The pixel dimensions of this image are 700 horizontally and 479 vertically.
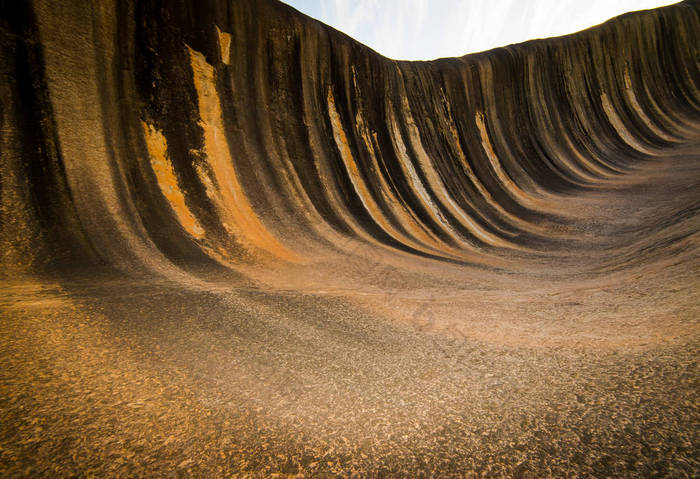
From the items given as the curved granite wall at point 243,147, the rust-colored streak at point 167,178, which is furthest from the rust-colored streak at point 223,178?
the rust-colored streak at point 167,178

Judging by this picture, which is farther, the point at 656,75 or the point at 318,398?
the point at 656,75

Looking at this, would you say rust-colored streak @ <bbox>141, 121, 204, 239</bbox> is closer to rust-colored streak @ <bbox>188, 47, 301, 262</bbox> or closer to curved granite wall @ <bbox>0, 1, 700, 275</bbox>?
curved granite wall @ <bbox>0, 1, 700, 275</bbox>

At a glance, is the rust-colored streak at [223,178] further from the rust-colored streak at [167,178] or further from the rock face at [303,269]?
the rust-colored streak at [167,178]

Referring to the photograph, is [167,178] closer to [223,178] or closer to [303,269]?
[223,178]

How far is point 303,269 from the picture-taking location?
2789 millimetres

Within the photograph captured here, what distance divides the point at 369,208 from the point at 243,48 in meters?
2.42

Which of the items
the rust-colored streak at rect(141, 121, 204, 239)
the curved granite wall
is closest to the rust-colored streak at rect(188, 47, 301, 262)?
the curved granite wall

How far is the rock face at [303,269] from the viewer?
2.53 ft

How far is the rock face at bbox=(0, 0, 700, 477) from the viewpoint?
2.53 feet

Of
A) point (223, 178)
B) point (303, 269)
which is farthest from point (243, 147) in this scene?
point (303, 269)

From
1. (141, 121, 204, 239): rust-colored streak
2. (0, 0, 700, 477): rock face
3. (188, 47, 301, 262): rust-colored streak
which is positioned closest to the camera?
(0, 0, 700, 477): rock face

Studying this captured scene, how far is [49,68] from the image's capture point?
2715mm

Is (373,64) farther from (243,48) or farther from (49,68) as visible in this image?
(49,68)

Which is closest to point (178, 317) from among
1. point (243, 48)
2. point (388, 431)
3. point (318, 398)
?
point (318, 398)
